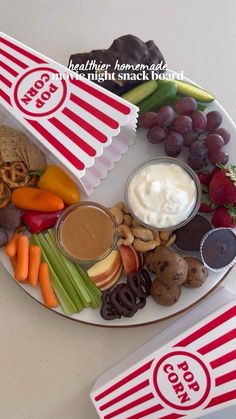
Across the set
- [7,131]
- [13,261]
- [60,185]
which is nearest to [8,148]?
[7,131]

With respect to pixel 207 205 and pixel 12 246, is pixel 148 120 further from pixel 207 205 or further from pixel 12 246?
pixel 12 246

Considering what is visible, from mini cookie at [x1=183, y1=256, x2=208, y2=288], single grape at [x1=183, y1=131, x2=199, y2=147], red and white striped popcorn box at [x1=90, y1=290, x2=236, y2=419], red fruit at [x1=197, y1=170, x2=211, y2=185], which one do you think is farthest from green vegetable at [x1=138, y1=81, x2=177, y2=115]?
red and white striped popcorn box at [x1=90, y1=290, x2=236, y2=419]

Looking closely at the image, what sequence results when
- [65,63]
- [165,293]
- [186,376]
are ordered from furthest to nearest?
[65,63] < [165,293] < [186,376]

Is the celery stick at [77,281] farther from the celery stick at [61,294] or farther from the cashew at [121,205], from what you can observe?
the cashew at [121,205]

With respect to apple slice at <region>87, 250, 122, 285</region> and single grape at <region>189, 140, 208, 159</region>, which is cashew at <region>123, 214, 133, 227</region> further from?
single grape at <region>189, 140, 208, 159</region>

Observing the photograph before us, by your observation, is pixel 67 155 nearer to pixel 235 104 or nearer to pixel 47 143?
pixel 47 143

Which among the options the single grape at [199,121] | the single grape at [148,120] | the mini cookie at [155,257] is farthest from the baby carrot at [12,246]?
the single grape at [199,121]
